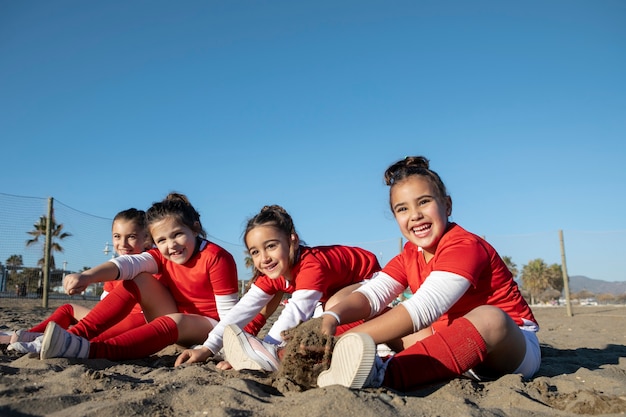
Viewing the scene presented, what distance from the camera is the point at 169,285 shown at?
11.3 feet

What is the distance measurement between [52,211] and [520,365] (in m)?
9.34

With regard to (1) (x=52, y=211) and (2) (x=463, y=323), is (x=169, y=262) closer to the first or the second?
(2) (x=463, y=323)

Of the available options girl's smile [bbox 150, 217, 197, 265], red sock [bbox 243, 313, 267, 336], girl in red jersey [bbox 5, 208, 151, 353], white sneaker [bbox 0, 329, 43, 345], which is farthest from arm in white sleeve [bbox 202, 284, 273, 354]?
white sneaker [bbox 0, 329, 43, 345]

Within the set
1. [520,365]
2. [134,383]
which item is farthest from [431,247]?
[134,383]

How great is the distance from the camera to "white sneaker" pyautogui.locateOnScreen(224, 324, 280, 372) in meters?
2.16

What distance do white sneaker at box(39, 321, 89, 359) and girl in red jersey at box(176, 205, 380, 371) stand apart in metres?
0.50

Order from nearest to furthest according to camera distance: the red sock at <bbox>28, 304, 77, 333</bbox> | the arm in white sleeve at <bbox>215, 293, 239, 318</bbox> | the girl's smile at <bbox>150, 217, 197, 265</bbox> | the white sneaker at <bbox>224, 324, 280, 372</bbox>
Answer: the white sneaker at <bbox>224, 324, 280, 372</bbox> → the arm in white sleeve at <bbox>215, 293, 239, 318</bbox> → the girl's smile at <bbox>150, 217, 197, 265</bbox> → the red sock at <bbox>28, 304, 77, 333</bbox>

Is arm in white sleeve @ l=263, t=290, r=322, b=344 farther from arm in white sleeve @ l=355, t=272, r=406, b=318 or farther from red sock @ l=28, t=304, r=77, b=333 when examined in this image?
red sock @ l=28, t=304, r=77, b=333

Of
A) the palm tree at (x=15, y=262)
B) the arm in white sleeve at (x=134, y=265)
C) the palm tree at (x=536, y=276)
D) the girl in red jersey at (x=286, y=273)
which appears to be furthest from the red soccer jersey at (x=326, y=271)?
the palm tree at (x=536, y=276)

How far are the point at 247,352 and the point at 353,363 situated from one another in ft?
2.29

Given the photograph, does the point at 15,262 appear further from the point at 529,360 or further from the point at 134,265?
the point at 529,360

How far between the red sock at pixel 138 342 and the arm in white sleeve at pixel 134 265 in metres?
0.42

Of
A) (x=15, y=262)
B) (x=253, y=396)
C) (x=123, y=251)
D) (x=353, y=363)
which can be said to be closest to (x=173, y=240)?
(x=123, y=251)

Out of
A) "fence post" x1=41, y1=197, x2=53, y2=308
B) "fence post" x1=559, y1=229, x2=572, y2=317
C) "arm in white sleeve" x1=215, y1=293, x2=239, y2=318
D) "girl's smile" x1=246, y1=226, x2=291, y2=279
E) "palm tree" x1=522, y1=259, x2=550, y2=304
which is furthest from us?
"palm tree" x1=522, y1=259, x2=550, y2=304
